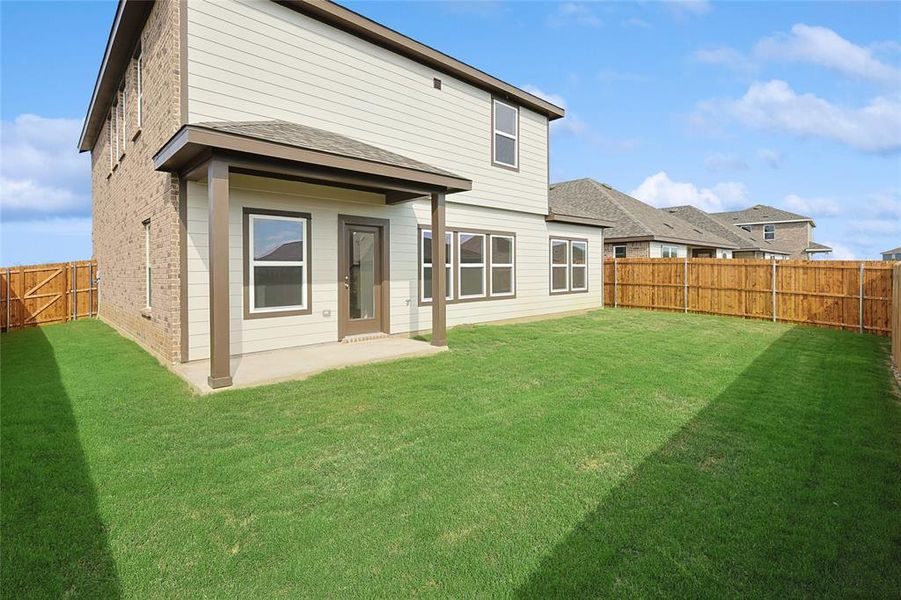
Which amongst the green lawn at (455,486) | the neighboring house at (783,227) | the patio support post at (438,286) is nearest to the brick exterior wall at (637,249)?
the green lawn at (455,486)

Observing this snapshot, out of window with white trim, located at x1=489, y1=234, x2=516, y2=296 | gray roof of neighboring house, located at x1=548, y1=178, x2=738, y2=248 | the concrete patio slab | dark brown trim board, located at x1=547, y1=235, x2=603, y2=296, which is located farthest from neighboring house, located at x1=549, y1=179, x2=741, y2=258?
the concrete patio slab

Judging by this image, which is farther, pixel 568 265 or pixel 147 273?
pixel 568 265

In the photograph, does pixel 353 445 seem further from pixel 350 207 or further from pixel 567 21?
pixel 567 21

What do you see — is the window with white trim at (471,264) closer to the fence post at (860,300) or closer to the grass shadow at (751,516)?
the grass shadow at (751,516)

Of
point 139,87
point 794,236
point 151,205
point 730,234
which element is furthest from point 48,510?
point 794,236

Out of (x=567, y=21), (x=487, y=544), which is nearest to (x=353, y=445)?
(x=487, y=544)

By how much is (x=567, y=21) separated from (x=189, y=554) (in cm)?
1312

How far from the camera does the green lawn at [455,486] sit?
2.31m

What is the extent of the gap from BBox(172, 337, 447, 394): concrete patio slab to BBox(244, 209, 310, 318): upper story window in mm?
796

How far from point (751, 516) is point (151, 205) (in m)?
9.24

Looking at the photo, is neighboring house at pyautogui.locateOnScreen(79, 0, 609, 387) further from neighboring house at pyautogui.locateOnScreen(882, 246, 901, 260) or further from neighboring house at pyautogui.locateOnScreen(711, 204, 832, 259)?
neighboring house at pyautogui.locateOnScreen(882, 246, 901, 260)

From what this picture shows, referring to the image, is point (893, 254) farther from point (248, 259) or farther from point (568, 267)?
point (248, 259)

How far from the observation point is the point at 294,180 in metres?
7.36

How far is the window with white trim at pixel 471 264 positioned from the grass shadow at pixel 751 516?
6.87m
